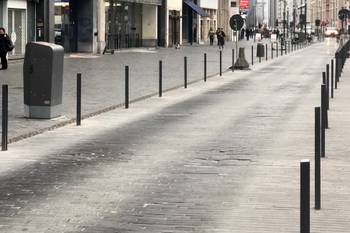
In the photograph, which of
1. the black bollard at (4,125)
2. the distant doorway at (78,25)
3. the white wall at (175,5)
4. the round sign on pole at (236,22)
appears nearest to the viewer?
the black bollard at (4,125)

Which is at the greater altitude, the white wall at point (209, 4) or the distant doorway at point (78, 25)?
the white wall at point (209, 4)

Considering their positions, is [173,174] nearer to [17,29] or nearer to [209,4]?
[17,29]

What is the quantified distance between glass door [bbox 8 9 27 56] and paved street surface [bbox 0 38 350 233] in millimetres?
21837

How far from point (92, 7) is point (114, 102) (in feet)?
106

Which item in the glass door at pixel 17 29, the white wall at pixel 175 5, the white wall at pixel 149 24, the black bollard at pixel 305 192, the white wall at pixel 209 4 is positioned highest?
the white wall at pixel 209 4

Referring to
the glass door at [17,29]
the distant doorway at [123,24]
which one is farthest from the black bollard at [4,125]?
the distant doorway at [123,24]

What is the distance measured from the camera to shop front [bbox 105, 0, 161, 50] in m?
55.4

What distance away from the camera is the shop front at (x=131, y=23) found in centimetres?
5544

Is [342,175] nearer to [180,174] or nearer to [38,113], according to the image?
[180,174]

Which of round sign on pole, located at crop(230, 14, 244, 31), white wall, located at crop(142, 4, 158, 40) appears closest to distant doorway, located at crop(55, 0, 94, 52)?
white wall, located at crop(142, 4, 158, 40)

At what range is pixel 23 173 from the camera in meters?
9.56

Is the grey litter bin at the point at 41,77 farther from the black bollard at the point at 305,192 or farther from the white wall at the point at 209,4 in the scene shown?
the white wall at the point at 209,4

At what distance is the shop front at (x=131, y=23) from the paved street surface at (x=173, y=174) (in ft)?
127

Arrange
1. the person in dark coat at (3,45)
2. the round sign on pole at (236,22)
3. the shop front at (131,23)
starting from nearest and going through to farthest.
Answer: the person in dark coat at (3,45)
the round sign on pole at (236,22)
the shop front at (131,23)
